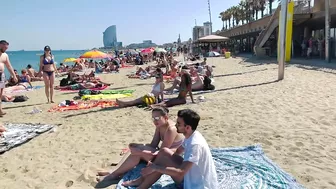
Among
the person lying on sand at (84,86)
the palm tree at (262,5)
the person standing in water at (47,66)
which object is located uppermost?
the palm tree at (262,5)

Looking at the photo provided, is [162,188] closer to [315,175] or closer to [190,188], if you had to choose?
[190,188]

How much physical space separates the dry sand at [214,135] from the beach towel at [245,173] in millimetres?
222

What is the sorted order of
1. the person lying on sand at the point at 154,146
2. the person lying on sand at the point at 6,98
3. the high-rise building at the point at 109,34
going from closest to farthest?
the person lying on sand at the point at 154,146 → the person lying on sand at the point at 6,98 → the high-rise building at the point at 109,34

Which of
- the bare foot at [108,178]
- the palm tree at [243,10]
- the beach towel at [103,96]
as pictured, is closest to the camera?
the bare foot at [108,178]

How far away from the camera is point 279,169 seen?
12.5 feet

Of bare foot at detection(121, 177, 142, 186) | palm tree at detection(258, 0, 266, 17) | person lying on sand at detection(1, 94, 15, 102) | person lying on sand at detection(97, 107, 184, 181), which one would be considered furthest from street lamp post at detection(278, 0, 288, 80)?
palm tree at detection(258, 0, 266, 17)

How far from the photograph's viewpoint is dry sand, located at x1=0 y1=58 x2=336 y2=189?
411cm

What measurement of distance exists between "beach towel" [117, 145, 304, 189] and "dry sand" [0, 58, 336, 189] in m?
0.22

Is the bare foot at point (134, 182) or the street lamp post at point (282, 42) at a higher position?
the street lamp post at point (282, 42)

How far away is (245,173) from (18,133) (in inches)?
176

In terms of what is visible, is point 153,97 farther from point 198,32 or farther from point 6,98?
point 198,32

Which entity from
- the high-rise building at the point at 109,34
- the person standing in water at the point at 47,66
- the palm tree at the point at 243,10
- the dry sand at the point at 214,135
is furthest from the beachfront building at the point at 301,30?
the high-rise building at the point at 109,34

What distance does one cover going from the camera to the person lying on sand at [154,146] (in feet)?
12.0

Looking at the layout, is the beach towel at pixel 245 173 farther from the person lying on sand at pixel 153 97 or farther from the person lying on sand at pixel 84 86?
the person lying on sand at pixel 84 86
